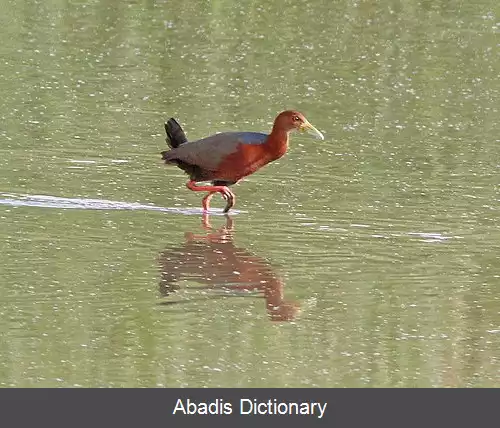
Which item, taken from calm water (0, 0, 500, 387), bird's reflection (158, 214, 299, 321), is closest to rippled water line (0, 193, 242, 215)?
calm water (0, 0, 500, 387)

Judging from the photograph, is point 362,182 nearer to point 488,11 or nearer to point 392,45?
point 392,45

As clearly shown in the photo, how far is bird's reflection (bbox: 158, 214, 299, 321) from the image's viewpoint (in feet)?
30.1

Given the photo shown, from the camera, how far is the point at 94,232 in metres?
10.6

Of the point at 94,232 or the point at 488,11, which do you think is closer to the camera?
the point at 94,232

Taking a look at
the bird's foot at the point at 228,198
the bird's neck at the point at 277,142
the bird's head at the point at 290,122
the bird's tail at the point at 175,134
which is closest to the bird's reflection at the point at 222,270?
the bird's foot at the point at 228,198

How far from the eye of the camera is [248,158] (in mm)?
11320

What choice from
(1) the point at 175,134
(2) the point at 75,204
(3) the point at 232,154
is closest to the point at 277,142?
(3) the point at 232,154

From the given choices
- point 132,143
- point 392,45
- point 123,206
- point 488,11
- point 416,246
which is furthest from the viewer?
point 488,11

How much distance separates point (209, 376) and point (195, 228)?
131 inches

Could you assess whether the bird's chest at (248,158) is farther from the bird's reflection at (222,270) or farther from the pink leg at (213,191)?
the bird's reflection at (222,270)

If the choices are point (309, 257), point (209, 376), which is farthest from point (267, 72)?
point (209, 376)

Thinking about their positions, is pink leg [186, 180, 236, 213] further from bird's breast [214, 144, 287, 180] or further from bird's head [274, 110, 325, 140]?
bird's head [274, 110, 325, 140]

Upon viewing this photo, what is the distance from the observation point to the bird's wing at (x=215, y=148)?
1131 cm

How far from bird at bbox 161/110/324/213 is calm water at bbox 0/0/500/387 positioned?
255mm
